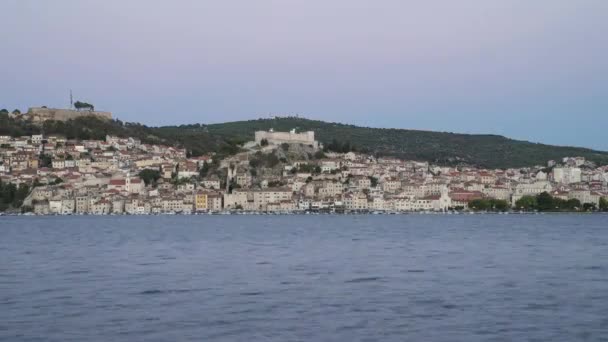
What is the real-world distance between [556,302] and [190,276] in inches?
312

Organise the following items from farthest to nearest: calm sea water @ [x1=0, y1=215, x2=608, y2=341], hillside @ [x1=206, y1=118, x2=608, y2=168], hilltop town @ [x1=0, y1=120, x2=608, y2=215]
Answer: hillside @ [x1=206, y1=118, x2=608, y2=168] < hilltop town @ [x1=0, y1=120, x2=608, y2=215] < calm sea water @ [x1=0, y1=215, x2=608, y2=341]

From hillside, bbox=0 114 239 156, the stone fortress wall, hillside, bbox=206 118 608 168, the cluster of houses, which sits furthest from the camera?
hillside, bbox=206 118 608 168

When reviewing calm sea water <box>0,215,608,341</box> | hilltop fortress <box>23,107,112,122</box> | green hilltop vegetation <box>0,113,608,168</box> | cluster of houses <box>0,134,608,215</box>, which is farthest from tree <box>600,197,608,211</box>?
calm sea water <box>0,215,608,341</box>

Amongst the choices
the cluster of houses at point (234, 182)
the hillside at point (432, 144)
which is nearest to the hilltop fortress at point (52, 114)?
the cluster of houses at point (234, 182)

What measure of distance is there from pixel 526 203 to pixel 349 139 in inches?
2142

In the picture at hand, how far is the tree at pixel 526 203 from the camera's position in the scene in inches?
3558

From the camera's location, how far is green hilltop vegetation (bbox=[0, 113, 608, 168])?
4471 inches

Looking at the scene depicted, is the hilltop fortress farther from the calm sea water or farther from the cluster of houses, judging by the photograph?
the calm sea water

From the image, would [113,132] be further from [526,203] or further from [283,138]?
[526,203]

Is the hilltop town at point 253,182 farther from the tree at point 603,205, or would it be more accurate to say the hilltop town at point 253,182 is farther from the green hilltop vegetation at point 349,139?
the green hilltop vegetation at point 349,139

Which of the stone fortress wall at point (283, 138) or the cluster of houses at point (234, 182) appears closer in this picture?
the cluster of houses at point (234, 182)

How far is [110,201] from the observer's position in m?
87.3

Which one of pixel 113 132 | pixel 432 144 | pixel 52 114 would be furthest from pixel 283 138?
pixel 432 144

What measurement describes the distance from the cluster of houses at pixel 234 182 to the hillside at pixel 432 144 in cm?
2171
